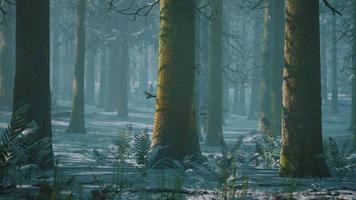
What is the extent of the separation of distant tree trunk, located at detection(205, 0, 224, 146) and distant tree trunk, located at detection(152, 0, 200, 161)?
344 inches

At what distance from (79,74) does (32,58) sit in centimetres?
1206

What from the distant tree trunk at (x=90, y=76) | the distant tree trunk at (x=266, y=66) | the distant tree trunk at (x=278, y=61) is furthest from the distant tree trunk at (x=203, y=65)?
the distant tree trunk at (x=90, y=76)

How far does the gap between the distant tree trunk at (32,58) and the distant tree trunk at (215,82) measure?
1057 cm

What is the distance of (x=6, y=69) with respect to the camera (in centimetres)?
2623

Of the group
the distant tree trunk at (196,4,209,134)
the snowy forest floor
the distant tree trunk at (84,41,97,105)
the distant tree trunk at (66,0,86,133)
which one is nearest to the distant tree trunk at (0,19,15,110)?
the distant tree trunk at (66,0,86,133)

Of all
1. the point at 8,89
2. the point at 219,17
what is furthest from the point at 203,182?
the point at 8,89

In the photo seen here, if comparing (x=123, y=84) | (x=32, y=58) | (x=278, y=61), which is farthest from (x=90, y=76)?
(x=32, y=58)

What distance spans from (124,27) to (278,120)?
49.1ft

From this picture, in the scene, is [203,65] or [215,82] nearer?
[215,82]

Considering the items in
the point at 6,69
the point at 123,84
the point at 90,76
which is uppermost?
the point at 90,76

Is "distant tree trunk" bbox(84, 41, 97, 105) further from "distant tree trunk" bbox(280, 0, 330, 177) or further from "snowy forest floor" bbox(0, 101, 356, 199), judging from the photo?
"distant tree trunk" bbox(280, 0, 330, 177)

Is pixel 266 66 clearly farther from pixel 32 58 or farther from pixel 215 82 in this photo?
pixel 32 58

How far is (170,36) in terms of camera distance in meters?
9.80

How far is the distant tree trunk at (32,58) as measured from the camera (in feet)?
28.0
